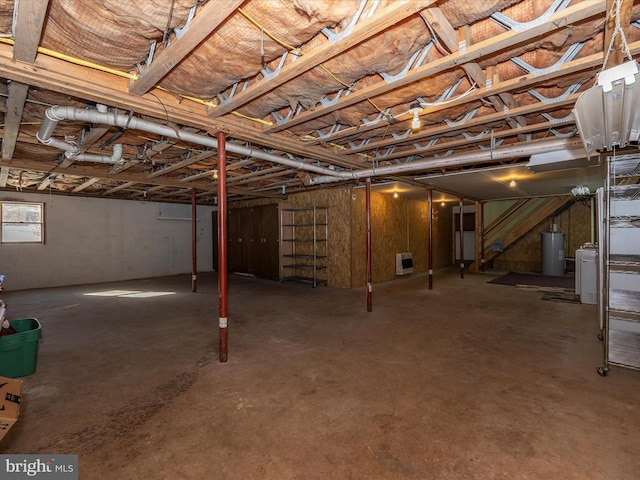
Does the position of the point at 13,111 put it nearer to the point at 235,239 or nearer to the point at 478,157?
the point at 478,157

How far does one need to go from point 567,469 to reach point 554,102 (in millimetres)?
2709

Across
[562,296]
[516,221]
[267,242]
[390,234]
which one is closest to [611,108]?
[562,296]

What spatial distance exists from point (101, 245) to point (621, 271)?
34.8 feet

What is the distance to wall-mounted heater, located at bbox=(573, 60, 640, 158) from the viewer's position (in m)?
1.37

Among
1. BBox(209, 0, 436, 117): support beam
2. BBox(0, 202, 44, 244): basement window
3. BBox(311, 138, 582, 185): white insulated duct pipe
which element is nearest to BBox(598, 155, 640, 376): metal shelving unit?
BBox(311, 138, 582, 185): white insulated duct pipe

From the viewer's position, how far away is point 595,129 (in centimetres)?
206

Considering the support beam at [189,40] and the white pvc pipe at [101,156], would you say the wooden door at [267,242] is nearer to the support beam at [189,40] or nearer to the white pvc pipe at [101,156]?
the white pvc pipe at [101,156]

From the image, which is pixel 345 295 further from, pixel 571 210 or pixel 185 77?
pixel 571 210

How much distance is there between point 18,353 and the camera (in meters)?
2.75

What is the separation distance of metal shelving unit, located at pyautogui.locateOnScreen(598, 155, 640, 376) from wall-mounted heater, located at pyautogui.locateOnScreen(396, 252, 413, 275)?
16.6 ft

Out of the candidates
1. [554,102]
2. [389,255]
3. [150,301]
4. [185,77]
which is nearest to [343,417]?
[185,77]

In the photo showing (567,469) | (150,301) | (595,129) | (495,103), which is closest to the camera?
(567,469)

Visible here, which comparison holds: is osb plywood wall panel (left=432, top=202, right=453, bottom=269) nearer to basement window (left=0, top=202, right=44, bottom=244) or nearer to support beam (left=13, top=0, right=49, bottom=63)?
support beam (left=13, top=0, right=49, bottom=63)

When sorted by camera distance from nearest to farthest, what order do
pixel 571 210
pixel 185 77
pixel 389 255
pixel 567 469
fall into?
1. pixel 567 469
2. pixel 185 77
3. pixel 389 255
4. pixel 571 210
